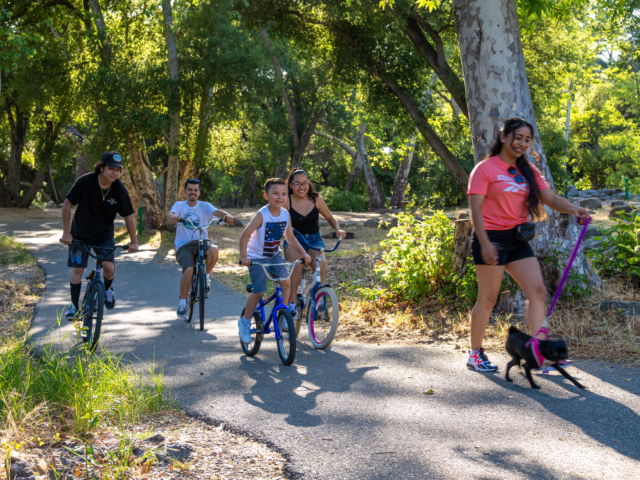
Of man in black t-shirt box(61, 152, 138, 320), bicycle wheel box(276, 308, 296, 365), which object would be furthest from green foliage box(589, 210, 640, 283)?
man in black t-shirt box(61, 152, 138, 320)

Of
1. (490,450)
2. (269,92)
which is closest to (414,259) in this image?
(490,450)

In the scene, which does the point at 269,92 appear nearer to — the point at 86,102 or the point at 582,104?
the point at 86,102

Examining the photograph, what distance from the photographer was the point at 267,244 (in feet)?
19.9

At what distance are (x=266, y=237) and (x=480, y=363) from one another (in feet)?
7.85

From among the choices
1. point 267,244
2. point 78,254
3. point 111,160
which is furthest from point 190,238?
point 267,244

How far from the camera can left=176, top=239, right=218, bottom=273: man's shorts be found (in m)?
7.75

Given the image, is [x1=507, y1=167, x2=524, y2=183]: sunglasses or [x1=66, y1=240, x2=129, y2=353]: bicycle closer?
[x1=507, y1=167, x2=524, y2=183]: sunglasses

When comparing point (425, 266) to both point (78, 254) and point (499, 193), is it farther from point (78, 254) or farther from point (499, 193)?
point (78, 254)

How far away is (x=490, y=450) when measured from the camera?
141 inches

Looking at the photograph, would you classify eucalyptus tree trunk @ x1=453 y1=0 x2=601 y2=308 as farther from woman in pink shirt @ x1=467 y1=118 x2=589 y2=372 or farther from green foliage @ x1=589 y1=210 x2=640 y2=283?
woman in pink shirt @ x1=467 y1=118 x2=589 y2=372

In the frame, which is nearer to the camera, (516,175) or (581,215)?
(581,215)

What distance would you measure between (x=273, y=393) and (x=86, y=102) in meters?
16.9

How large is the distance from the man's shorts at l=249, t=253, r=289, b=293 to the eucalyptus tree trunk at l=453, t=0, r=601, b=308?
2.98m

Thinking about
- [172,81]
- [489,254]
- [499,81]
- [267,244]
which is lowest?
[267,244]
